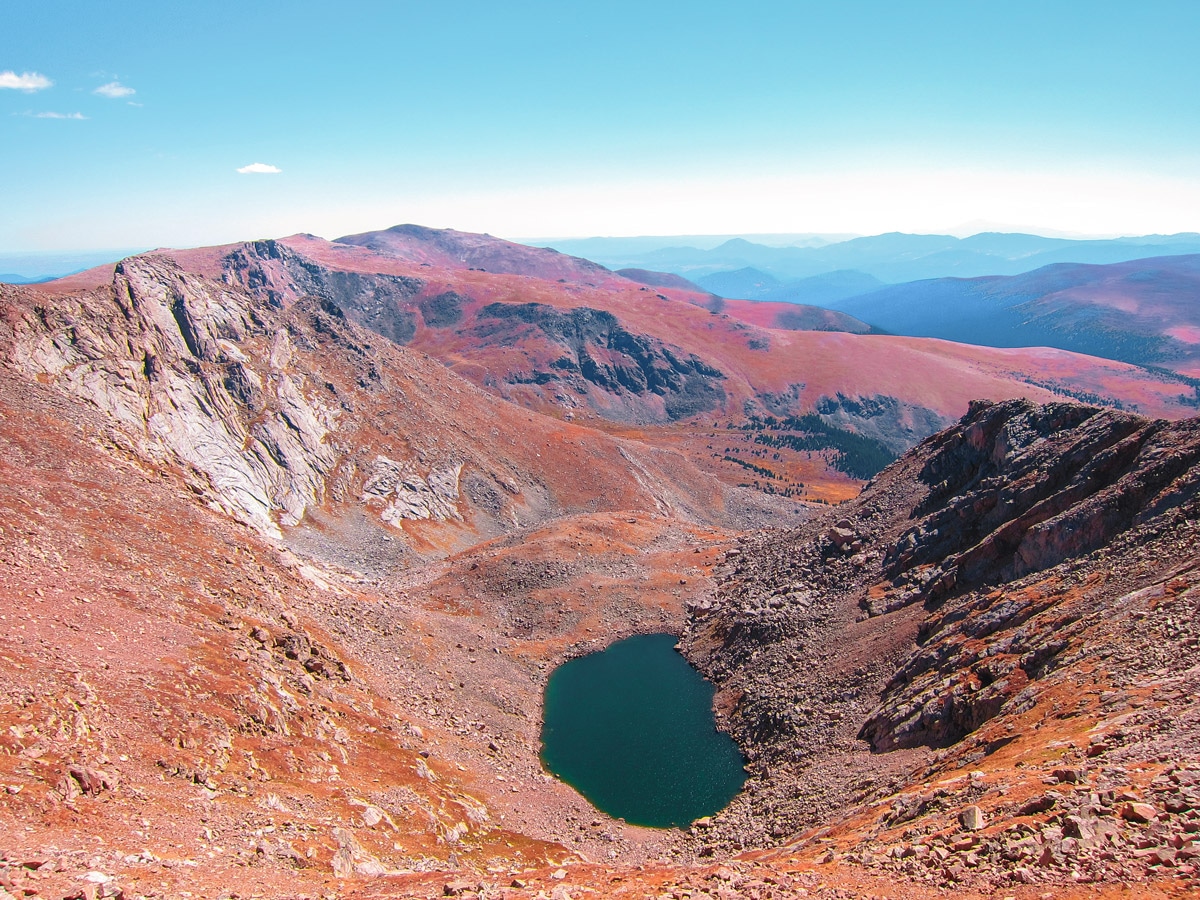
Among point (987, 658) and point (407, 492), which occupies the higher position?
point (987, 658)

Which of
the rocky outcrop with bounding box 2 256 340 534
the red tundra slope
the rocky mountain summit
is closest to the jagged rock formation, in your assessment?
the rocky outcrop with bounding box 2 256 340 534

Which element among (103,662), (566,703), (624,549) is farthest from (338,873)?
(624,549)

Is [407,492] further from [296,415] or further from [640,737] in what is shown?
[640,737]

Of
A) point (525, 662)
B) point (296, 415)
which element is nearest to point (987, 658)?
point (525, 662)

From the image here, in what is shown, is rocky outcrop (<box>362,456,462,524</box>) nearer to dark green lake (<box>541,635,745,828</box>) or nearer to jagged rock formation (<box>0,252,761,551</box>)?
jagged rock formation (<box>0,252,761,551</box>)

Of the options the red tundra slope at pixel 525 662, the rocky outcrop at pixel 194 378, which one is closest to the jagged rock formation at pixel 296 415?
the rocky outcrop at pixel 194 378

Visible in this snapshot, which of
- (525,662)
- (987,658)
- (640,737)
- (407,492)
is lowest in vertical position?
(640,737)

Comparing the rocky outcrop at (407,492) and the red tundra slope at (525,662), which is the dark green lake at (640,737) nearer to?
the red tundra slope at (525,662)
